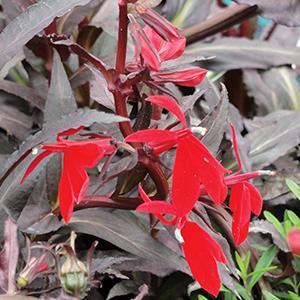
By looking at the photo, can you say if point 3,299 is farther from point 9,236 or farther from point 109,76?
point 109,76

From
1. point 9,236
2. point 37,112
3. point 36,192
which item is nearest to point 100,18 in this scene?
point 37,112

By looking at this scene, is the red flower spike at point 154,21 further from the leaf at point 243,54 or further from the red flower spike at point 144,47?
the leaf at point 243,54

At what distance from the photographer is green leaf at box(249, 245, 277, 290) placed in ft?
1.81

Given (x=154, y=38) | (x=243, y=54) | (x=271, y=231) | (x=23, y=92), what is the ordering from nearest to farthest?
1. (x=154, y=38)
2. (x=271, y=231)
3. (x=23, y=92)
4. (x=243, y=54)

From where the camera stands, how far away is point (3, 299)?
1.30 feet

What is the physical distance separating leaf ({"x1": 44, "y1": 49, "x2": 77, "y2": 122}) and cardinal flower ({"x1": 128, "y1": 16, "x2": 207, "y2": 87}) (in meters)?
0.13

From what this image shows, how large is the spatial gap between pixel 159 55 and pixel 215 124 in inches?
4.3

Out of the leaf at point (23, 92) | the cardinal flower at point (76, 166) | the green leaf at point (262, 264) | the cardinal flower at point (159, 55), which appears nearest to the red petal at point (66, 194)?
the cardinal flower at point (76, 166)

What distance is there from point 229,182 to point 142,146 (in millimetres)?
66

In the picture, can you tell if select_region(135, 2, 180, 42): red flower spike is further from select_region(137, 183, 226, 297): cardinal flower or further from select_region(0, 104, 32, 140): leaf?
select_region(0, 104, 32, 140): leaf

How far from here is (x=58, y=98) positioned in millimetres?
598

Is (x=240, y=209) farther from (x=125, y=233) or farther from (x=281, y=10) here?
(x=281, y=10)

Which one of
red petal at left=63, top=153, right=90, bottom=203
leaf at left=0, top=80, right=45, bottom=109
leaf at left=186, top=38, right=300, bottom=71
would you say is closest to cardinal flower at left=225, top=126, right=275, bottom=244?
red petal at left=63, top=153, right=90, bottom=203

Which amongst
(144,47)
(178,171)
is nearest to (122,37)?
(144,47)
